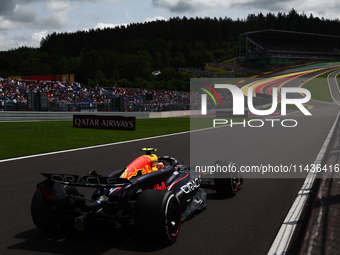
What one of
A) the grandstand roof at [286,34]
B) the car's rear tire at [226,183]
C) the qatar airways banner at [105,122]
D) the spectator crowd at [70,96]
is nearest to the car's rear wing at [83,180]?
the car's rear tire at [226,183]

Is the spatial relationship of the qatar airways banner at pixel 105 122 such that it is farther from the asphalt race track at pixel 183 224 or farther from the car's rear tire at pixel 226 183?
the car's rear tire at pixel 226 183

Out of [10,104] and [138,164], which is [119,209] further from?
[10,104]

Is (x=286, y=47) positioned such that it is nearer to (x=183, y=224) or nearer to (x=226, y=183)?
(x=226, y=183)

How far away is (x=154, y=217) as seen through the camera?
4.04 m

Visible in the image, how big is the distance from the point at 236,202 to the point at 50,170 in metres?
4.95

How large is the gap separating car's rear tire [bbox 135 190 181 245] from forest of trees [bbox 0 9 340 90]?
6098cm

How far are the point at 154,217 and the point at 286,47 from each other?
11773 cm

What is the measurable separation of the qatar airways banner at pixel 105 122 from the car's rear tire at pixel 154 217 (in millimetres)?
16069

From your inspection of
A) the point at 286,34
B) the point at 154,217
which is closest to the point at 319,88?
A: the point at 286,34

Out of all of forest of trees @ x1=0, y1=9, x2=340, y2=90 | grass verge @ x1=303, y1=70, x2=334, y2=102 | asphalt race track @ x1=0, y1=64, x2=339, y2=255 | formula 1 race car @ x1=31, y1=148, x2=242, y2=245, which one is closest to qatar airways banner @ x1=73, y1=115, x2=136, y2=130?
asphalt race track @ x1=0, y1=64, x2=339, y2=255

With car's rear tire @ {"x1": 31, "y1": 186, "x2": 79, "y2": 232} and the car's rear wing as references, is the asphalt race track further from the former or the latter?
the car's rear wing

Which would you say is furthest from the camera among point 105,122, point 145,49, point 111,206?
point 145,49

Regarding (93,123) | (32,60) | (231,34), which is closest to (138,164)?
(93,123)

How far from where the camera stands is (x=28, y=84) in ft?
95.0
